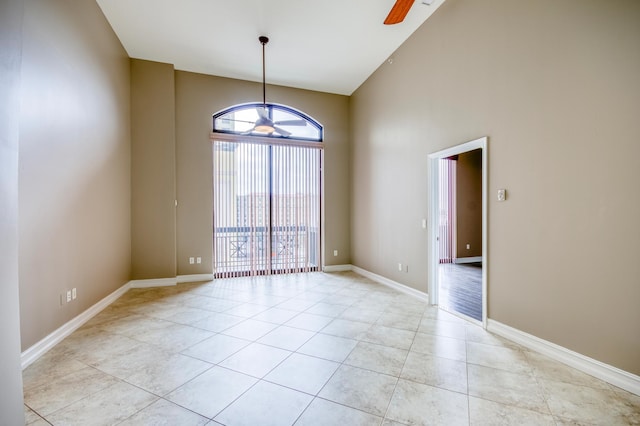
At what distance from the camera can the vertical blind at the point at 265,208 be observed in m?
5.70

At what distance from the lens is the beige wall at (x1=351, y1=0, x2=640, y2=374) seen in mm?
2102

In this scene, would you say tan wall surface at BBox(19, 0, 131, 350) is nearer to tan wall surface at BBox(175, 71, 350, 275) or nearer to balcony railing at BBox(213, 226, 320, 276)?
tan wall surface at BBox(175, 71, 350, 275)

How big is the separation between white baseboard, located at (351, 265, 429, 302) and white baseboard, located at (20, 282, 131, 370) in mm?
4381

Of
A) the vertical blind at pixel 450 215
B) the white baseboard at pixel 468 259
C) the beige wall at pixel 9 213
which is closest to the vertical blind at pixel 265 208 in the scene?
the vertical blind at pixel 450 215

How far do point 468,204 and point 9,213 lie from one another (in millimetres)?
8374

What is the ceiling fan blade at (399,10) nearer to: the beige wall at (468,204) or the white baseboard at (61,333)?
the white baseboard at (61,333)

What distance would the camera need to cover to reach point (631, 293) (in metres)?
2.06

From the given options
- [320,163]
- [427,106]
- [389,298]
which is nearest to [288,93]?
[320,163]

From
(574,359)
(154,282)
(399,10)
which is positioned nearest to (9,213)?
(399,10)

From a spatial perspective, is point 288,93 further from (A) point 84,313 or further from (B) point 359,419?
(B) point 359,419

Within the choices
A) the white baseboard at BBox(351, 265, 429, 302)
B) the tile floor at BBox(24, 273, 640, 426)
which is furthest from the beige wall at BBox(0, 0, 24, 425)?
the white baseboard at BBox(351, 265, 429, 302)

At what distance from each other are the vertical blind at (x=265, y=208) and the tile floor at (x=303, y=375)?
2.13 m

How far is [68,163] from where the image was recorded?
3.09 metres

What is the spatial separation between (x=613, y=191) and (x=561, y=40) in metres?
1.40
